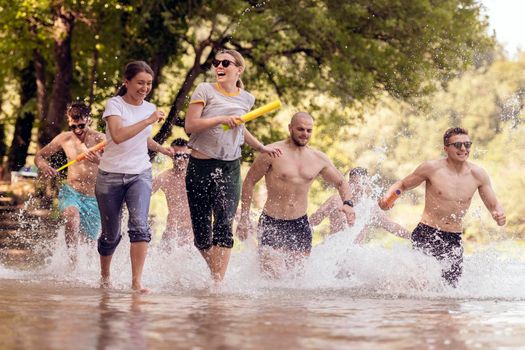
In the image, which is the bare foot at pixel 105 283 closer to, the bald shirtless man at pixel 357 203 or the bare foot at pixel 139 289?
the bare foot at pixel 139 289

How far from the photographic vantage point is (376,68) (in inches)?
918

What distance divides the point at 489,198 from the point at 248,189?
2062 millimetres

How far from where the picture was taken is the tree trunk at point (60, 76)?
22297 millimetres

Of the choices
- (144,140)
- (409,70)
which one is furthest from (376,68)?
(144,140)

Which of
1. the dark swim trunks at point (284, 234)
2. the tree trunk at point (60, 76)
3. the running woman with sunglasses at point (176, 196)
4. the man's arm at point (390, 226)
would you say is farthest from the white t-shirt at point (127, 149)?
the tree trunk at point (60, 76)

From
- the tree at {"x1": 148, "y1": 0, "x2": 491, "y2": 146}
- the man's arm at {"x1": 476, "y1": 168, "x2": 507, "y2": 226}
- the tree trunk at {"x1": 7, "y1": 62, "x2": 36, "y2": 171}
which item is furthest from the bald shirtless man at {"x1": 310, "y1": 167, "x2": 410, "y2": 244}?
the tree trunk at {"x1": 7, "y1": 62, "x2": 36, "y2": 171}

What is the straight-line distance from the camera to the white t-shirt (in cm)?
885

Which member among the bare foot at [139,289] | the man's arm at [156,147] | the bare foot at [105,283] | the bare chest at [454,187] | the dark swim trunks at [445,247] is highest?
the man's arm at [156,147]

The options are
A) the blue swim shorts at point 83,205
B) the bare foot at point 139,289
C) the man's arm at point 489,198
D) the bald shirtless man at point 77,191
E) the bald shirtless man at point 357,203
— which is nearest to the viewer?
the bare foot at point 139,289

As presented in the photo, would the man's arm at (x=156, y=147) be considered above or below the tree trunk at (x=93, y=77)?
below

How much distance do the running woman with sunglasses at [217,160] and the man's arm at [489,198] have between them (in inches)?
87.6

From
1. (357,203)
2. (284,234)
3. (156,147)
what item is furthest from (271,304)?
(357,203)

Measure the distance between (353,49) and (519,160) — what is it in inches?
795

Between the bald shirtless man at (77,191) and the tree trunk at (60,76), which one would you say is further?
the tree trunk at (60,76)
